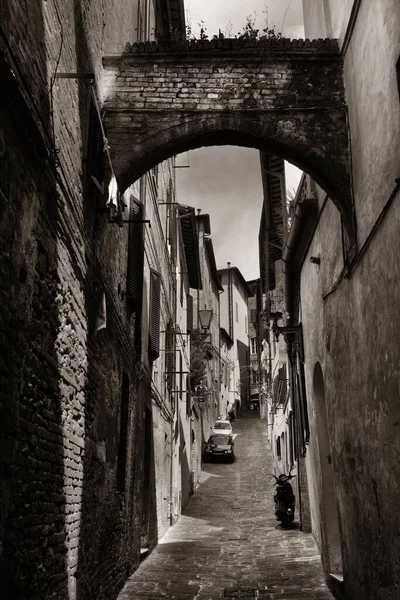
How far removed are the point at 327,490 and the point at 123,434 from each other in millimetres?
3324

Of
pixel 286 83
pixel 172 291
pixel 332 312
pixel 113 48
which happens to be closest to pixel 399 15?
pixel 286 83

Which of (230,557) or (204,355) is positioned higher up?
(204,355)

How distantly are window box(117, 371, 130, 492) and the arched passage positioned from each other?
3170mm

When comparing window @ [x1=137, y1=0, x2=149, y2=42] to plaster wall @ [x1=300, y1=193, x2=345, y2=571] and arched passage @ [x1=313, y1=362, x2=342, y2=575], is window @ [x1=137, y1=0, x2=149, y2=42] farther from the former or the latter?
arched passage @ [x1=313, y1=362, x2=342, y2=575]

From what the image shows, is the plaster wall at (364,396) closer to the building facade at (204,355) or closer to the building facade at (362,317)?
the building facade at (362,317)

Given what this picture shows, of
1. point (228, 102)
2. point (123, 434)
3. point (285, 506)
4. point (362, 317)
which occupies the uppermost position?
point (228, 102)

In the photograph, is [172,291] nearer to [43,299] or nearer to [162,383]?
[162,383]

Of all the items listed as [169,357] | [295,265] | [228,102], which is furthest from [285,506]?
[228,102]

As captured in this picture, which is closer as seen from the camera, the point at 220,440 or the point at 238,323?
the point at 220,440

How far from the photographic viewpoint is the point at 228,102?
762 centimetres

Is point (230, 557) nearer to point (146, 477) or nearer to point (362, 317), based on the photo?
point (146, 477)

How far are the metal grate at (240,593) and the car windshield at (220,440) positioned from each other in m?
18.2

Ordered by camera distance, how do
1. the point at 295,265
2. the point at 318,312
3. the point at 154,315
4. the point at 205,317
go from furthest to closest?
the point at 205,317 → the point at 295,265 → the point at 154,315 → the point at 318,312

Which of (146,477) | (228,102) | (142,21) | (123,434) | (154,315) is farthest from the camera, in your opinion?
(154,315)
